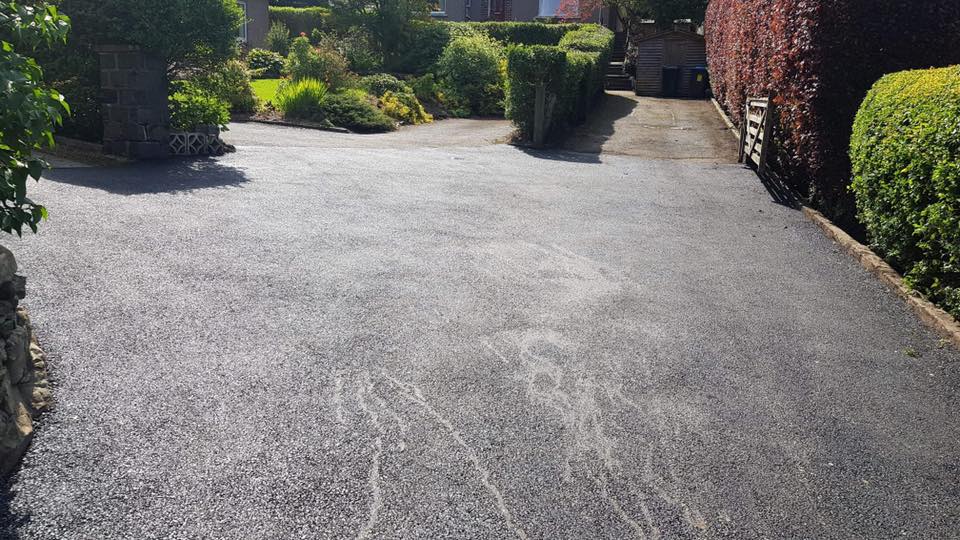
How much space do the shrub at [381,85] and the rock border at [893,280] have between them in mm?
13824

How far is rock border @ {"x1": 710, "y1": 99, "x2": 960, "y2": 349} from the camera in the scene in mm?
5465

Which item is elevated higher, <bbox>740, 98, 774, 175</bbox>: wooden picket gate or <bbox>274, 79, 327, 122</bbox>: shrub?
<bbox>274, 79, 327, 122</bbox>: shrub

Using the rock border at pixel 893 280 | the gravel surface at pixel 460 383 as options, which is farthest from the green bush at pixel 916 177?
the gravel surface at pixel 460 383

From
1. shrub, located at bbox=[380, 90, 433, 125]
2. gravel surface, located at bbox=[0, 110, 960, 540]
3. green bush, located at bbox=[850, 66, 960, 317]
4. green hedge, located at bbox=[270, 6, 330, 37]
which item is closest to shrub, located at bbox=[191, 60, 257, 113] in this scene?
shrub, located at bbox=[380, 90, 433, 125]

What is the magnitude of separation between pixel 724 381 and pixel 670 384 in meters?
0.38

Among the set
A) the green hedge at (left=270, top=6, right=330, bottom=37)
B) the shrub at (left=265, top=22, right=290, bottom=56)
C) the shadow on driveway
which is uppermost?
the green hedge at (left=270, top=6, right=330, bottom=37)

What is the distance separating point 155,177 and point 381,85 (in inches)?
480

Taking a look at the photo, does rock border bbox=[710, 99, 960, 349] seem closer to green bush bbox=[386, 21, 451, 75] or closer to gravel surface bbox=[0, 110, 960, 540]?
gravel surface bbox=[0, 110, 960, 540]

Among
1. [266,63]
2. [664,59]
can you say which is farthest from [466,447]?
[664,59]

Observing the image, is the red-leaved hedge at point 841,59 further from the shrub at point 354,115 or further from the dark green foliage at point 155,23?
the shrub at point 354,115

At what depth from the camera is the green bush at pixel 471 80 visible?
22.6 m

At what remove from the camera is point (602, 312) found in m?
5.71

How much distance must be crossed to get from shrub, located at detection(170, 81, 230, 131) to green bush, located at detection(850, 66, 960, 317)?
9.42 m

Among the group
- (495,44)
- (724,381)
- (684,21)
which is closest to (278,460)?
(724,381)
